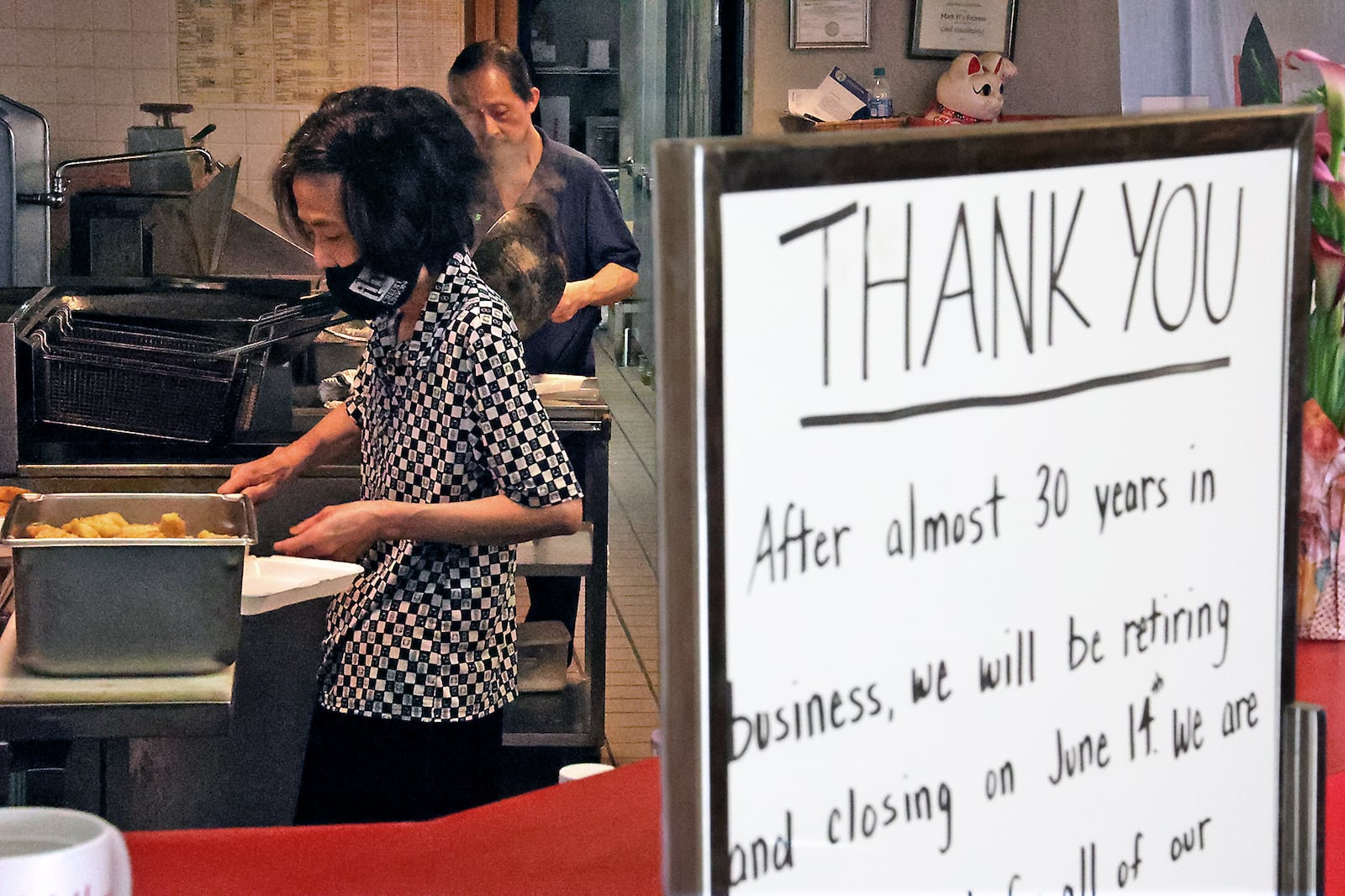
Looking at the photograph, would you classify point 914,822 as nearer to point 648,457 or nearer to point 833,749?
point 833,749

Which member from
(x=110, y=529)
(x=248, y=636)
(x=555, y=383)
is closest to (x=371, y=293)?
(x=110, y=529)

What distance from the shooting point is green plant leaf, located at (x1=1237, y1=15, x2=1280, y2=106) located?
5.68 feet

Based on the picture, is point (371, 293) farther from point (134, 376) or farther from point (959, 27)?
point (959, 27)

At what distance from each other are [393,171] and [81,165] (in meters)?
3.45

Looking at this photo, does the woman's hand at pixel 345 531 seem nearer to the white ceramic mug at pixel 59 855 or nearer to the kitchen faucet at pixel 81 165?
the white ceramic mug at pixel 59 855

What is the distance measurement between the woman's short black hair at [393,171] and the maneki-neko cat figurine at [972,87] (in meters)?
2.59

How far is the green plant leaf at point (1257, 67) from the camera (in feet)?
5.68

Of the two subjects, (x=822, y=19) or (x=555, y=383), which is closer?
(x=555, y=383)

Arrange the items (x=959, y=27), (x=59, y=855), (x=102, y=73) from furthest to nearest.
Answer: (x=102, y=73)
(x=959, y=27)
(x=59, y=855)

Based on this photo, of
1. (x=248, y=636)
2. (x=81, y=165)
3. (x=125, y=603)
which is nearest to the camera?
(x=125, y=603)

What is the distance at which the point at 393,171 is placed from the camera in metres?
2.37

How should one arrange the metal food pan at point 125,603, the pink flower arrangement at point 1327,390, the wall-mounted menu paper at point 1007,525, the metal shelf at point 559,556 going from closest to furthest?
the wall-mounted menu paper at point 1007,525 → the pink flower arrangement at point 1327,390 → the metal food pan at point 125,603 → the metal shelf at point 559,556

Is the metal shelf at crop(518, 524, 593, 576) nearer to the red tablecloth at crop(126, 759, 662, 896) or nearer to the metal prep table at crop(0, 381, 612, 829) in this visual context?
the metal prep table at crop(0, 381, 612, 829)

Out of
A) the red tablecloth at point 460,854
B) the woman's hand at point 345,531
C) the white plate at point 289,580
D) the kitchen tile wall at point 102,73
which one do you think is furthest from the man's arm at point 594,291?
the red tablecloth at point 460,854
